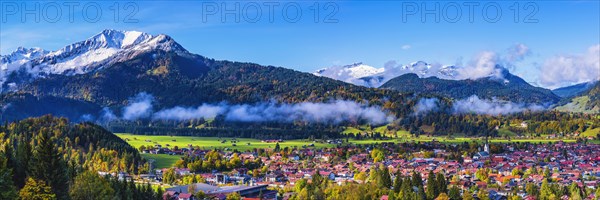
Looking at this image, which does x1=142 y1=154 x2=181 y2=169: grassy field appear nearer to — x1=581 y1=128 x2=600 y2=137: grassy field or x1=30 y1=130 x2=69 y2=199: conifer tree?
x1=30 y1=130 x2=69 y2=199: conifer tree

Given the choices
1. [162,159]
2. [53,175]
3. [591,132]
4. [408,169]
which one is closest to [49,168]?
[53,175]

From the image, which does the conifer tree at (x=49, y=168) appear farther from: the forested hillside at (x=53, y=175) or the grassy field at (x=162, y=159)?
the grassy field at (x=162, y=159)

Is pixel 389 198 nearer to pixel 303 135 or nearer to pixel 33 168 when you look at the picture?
pixel 33 168

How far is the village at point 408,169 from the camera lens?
74.8 meters

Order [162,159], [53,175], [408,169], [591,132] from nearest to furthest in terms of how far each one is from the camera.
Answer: [53,175] → [408,169] → [162,159] → [591,132]

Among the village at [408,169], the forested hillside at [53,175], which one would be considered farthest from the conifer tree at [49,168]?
the village at [408,169]

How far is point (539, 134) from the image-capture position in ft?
582

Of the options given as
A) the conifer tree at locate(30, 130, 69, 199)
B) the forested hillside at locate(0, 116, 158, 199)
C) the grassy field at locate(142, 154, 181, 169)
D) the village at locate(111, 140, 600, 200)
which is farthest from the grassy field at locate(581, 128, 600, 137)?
the conifer tree at locate(30, 130, 69, 199)

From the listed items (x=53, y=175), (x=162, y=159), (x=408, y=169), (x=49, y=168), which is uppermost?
(x=49, y=168)

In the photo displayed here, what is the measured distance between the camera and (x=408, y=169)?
310 feet

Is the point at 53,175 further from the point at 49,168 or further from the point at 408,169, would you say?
the point at 408,169

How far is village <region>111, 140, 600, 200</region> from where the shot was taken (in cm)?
7475

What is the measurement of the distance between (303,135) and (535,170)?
100m

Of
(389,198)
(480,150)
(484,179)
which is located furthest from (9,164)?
(480,150)
